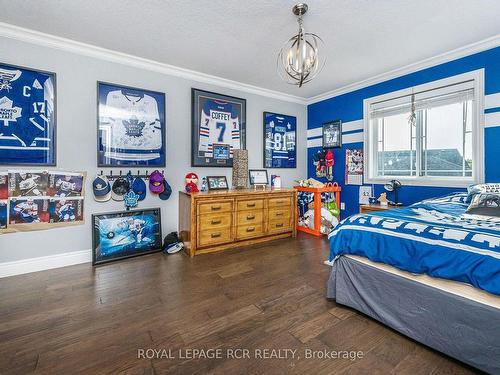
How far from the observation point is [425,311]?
1511mm

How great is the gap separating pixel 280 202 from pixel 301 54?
2.06 meters

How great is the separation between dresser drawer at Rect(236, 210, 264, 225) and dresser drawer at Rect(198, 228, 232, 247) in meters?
0.23

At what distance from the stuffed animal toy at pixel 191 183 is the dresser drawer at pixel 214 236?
2.00ft

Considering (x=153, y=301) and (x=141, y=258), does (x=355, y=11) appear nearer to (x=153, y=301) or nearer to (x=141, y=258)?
(x=153, y=301)

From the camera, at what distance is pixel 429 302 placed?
149 centimetres

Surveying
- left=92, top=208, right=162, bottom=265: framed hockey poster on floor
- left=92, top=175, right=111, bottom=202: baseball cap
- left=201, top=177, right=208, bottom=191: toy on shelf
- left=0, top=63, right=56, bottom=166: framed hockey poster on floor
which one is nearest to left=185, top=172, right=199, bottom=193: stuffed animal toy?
left=201, top=177, right=208, bottom=191: toy on shelf

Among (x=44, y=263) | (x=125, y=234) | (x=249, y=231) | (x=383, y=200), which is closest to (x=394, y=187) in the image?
(x=383, y=200)

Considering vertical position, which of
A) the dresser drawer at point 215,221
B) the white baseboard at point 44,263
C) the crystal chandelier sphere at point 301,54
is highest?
the crystal chandelier sphere at point 301,54

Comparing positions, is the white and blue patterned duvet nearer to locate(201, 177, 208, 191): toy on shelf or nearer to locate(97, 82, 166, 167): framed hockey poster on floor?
locate(201, 177, 208, 191): toy on shelf

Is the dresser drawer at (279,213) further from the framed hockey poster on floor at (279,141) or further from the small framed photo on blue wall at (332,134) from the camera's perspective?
the small framed photo on blue wall at (332,134)

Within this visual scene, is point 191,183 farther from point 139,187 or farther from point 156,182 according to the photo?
point 139,187

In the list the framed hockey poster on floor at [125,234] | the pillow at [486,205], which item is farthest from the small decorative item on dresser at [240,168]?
the pillow at [486,205]

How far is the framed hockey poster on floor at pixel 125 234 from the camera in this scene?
2914 mm

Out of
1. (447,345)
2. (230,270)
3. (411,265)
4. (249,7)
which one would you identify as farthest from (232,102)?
(447,345)
